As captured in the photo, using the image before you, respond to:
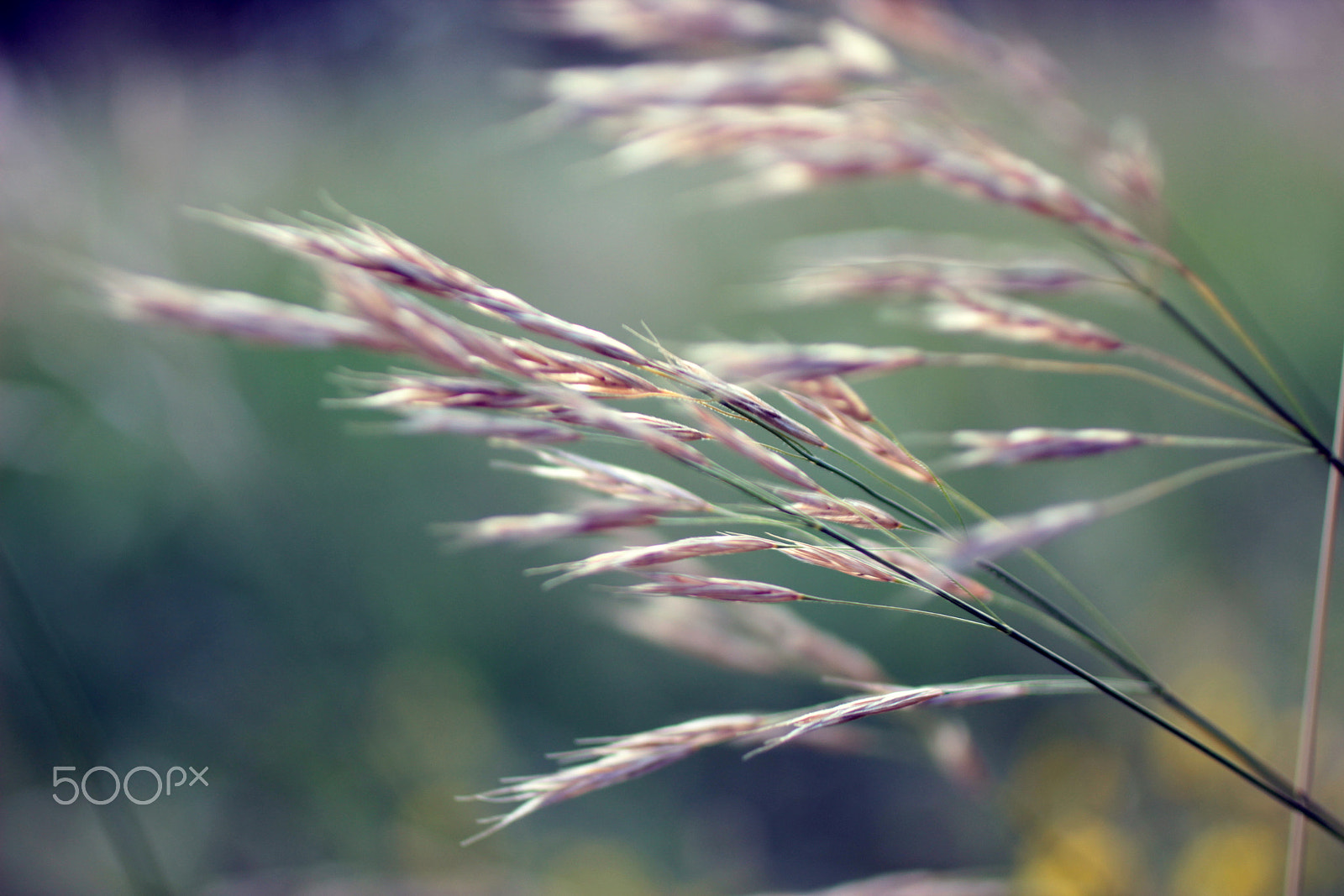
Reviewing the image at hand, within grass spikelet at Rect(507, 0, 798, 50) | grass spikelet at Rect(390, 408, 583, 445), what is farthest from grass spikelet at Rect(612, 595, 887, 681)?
grass spikelet at Rect(507, 0, 798, 50)

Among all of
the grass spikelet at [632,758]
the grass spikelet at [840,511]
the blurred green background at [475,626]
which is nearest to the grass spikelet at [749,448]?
the grass spikelet at [840,511]

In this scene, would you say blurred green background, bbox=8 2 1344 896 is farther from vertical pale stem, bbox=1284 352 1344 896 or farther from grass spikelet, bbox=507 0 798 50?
grass spikelet, bbox=507 0 798 50

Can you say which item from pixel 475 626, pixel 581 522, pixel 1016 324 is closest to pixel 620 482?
pixel 581 522

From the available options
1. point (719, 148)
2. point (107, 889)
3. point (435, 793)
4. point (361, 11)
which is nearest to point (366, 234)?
point (719, 148)

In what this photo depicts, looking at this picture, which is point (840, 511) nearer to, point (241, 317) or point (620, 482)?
point (620, 482)

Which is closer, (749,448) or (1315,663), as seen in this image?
(749,448)

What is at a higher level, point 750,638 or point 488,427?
point 488,427

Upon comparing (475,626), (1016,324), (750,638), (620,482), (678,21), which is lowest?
(475,626)

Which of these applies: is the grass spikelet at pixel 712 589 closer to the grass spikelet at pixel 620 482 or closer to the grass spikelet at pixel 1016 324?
the grass spikelet at pixel 620 482
